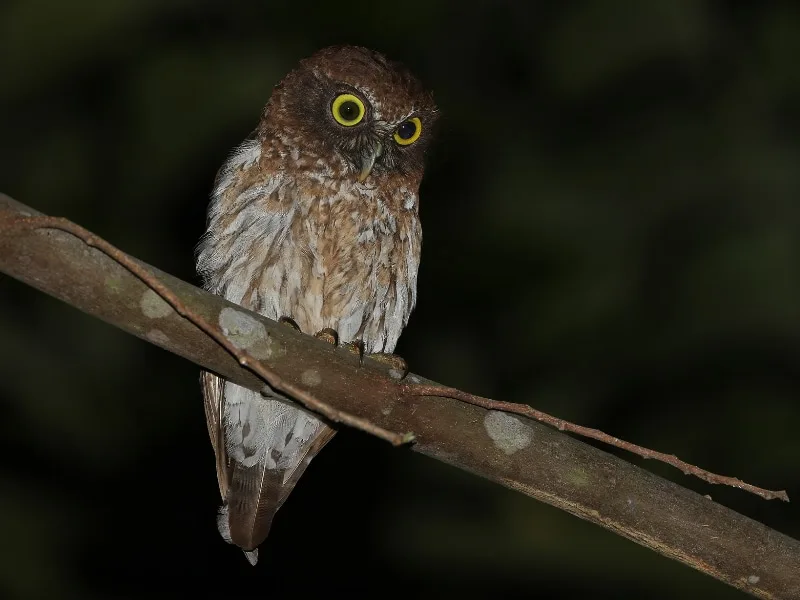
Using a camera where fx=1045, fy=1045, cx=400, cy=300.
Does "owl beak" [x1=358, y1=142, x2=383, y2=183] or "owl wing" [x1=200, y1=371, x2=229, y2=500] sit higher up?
"owl beak" [x1=358, y1=142, x2=383, y2=183]

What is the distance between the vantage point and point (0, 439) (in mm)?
5582

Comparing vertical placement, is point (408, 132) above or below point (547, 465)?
above

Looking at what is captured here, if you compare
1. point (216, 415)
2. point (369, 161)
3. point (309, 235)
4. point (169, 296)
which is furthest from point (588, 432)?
point (216, 415)

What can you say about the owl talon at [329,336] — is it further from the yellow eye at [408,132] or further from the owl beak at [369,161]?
the yellow eye at [408,132]

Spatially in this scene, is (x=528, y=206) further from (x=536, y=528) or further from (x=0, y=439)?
(x=0, y=439)

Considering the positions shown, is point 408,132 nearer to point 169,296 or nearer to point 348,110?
point 348,110

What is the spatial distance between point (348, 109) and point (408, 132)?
10.6 inches

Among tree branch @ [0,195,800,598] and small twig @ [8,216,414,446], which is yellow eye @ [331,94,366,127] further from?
small twig @ [8,216,414,446]

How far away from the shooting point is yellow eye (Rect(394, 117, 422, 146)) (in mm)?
3740

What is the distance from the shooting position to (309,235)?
136 inches

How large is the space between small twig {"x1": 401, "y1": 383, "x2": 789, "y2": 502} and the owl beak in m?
1.11

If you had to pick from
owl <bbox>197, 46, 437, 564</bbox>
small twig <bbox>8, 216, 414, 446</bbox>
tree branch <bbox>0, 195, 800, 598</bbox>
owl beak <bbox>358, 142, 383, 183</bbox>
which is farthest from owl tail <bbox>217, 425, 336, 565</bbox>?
small twig <bbox>8, 216, 414, 446</bbox>

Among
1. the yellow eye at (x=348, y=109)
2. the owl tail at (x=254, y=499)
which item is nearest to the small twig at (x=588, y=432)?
the owl tail at (x=254, y=499)

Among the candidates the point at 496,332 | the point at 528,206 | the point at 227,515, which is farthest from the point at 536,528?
the point at 227,515
